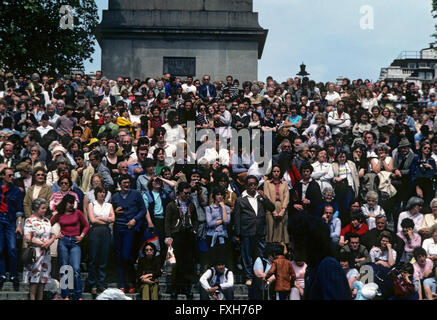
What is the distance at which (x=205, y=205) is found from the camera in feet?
40.5

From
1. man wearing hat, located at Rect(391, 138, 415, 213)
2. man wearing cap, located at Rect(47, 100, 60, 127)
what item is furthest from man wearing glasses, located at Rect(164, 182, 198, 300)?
man wearing cap, located at Rect(47, 100, 60, 127)

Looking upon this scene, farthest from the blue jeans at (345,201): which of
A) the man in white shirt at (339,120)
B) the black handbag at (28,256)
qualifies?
the black handbag at (28,256)

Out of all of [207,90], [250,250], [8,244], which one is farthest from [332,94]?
[8,244]

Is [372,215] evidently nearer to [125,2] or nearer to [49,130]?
[49,130]

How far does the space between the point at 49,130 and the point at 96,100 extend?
4761 mm

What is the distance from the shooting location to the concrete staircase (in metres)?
11.4

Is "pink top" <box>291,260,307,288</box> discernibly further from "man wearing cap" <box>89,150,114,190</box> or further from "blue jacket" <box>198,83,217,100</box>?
"blue jacket" <box>198,83,217,100</box>

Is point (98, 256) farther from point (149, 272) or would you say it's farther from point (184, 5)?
point (184, 5)

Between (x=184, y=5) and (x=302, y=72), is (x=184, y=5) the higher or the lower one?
the higher one

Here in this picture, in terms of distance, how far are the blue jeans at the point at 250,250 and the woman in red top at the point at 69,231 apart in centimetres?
293

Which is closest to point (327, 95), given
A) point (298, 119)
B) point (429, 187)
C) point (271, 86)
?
point (271, 86)

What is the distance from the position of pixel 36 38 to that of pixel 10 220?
18.6 m

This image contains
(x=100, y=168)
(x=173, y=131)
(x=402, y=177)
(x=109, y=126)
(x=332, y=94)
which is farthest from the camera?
(x=332, y=94)

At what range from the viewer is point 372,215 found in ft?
43.2
